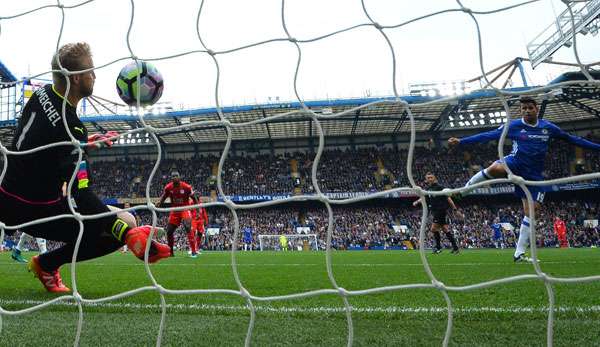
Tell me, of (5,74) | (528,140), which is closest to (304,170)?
(5,74)

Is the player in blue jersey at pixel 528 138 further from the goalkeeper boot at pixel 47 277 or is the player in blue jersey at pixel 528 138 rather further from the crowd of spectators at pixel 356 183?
the crowd of spectators at pixel 356 183

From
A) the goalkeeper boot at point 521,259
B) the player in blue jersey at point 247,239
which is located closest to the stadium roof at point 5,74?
the player in blue jersey at point 247,239

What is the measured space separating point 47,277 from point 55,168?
1.27 metres

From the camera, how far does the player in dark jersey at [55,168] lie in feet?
9.63

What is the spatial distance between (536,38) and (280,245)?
15416mm

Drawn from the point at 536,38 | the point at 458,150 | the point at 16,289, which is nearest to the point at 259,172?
the point at 458,150

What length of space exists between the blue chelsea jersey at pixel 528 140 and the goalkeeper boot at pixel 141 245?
3.90 metres

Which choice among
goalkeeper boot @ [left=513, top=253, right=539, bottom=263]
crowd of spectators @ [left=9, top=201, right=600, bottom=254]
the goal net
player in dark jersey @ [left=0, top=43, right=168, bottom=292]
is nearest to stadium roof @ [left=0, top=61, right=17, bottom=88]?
crowd of spectators @ [left=9, top=201, right=600, bottom=254]

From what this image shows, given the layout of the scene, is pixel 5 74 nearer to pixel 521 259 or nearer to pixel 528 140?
pixel 521 259

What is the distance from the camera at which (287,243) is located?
79.2 ft

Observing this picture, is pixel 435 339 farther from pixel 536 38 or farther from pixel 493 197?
pixel 493 197

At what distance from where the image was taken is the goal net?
78.5 ft

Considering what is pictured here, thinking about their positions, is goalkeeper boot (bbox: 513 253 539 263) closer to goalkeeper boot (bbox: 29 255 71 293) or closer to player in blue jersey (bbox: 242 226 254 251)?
goalkeeper boot (bbox: 29 255 71 293)

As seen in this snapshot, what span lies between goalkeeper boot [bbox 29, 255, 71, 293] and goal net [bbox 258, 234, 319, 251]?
65.7ft
